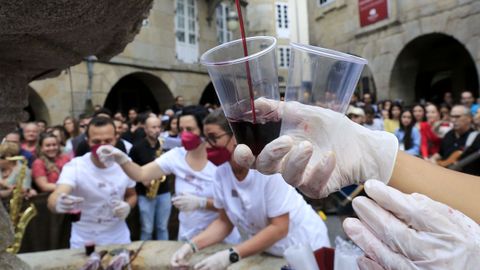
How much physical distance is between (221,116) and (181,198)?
0.79 m

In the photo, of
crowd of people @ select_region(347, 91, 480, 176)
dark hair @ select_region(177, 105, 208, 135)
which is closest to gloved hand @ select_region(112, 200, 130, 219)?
dark hair @ select_region(177, 105, 208, 135)

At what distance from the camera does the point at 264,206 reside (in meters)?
2.29

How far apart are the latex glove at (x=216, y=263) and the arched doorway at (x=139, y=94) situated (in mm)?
11612

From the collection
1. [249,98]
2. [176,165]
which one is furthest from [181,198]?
[249,98]

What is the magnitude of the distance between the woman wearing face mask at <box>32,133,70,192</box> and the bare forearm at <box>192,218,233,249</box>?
8.11ft

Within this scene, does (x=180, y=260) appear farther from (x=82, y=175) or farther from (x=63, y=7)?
(x=63, y=7)

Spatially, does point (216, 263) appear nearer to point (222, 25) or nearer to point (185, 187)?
point (185, 187)

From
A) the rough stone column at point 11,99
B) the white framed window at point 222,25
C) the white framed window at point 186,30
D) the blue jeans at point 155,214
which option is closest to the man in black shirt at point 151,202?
the blue jeans at point 155,214

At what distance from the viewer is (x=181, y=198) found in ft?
9.82

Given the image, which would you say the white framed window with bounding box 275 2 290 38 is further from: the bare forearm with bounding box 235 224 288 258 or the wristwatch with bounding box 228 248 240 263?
the wristwatch with bounding box 228 248 240 263

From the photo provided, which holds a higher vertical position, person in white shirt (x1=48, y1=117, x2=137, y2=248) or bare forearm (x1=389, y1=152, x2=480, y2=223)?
bare forearm (x1=389, y1=152, x2=480, y2=223)

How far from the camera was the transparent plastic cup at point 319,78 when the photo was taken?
1.09 metres

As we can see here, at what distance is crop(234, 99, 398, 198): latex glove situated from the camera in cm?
109

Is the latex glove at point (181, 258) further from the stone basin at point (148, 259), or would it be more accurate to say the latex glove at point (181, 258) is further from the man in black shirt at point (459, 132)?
the man in black shirt at point (459, 132)
